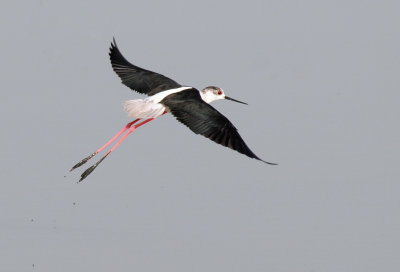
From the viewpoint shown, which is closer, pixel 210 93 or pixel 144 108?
pixel 144 108

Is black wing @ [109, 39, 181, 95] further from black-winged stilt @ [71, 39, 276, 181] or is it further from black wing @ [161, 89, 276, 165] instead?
black wing @ [161, 89, 276, 165]

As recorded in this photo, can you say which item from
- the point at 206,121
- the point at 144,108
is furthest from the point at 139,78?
the point at 206,121

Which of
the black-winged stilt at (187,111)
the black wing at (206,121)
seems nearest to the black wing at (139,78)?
the black-winged stilt at (187,111)

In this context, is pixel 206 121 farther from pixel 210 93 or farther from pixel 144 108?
pixel 210 93

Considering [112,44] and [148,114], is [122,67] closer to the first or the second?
[112,44]

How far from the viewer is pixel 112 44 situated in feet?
37.7

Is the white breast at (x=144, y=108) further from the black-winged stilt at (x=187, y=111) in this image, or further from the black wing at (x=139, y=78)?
the black wing at (x=139, y=78)

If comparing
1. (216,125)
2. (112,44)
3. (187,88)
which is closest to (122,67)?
(112,44)

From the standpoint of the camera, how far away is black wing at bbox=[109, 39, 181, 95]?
1073cm

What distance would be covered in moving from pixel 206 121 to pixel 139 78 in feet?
4.84

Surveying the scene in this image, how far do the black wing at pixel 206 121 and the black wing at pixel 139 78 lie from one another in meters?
0.62

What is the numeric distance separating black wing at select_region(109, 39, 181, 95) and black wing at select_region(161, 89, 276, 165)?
2.05 feet

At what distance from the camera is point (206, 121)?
32.2 feet

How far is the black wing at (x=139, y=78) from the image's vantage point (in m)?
10.7
